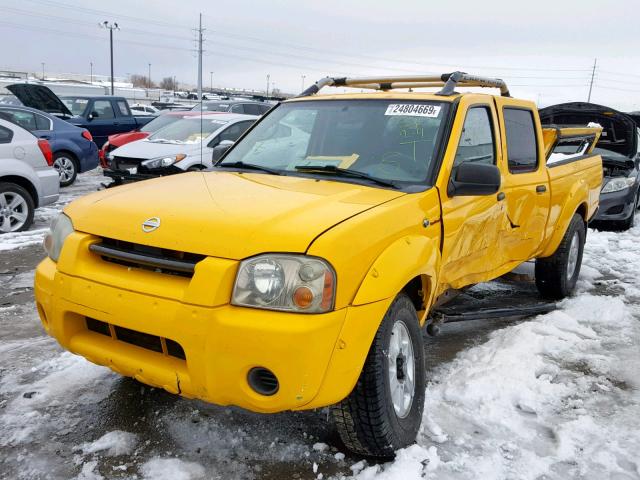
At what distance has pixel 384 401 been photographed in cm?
265

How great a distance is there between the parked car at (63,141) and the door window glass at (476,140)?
Answer: 9.17m

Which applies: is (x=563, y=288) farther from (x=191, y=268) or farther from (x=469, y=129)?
(x=191, y=268)

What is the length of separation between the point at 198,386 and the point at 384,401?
84 centimetres

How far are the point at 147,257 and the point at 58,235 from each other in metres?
0.75

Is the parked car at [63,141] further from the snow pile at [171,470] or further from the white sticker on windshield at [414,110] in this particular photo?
the snow pile at [171,470]

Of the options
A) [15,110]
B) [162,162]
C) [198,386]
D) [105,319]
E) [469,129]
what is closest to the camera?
[198,386]

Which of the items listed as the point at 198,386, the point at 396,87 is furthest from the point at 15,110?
the point at 198,386

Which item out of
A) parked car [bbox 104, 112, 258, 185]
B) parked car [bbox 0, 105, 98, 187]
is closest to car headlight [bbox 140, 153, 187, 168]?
parked car [bbox 104, 112, 258, 185]

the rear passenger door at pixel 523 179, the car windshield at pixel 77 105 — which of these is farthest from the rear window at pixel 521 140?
the car windshield at pixel 77 105

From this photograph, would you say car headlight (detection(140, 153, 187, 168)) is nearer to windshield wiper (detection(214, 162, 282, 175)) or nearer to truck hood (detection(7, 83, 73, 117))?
windshield wiper (detection(214, 162, 282, 175))

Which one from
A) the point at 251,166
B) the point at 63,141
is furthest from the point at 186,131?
the point at 251,166

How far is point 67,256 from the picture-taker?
2.77 m

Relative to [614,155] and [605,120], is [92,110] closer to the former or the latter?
[605,120]

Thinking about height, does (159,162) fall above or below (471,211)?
below
